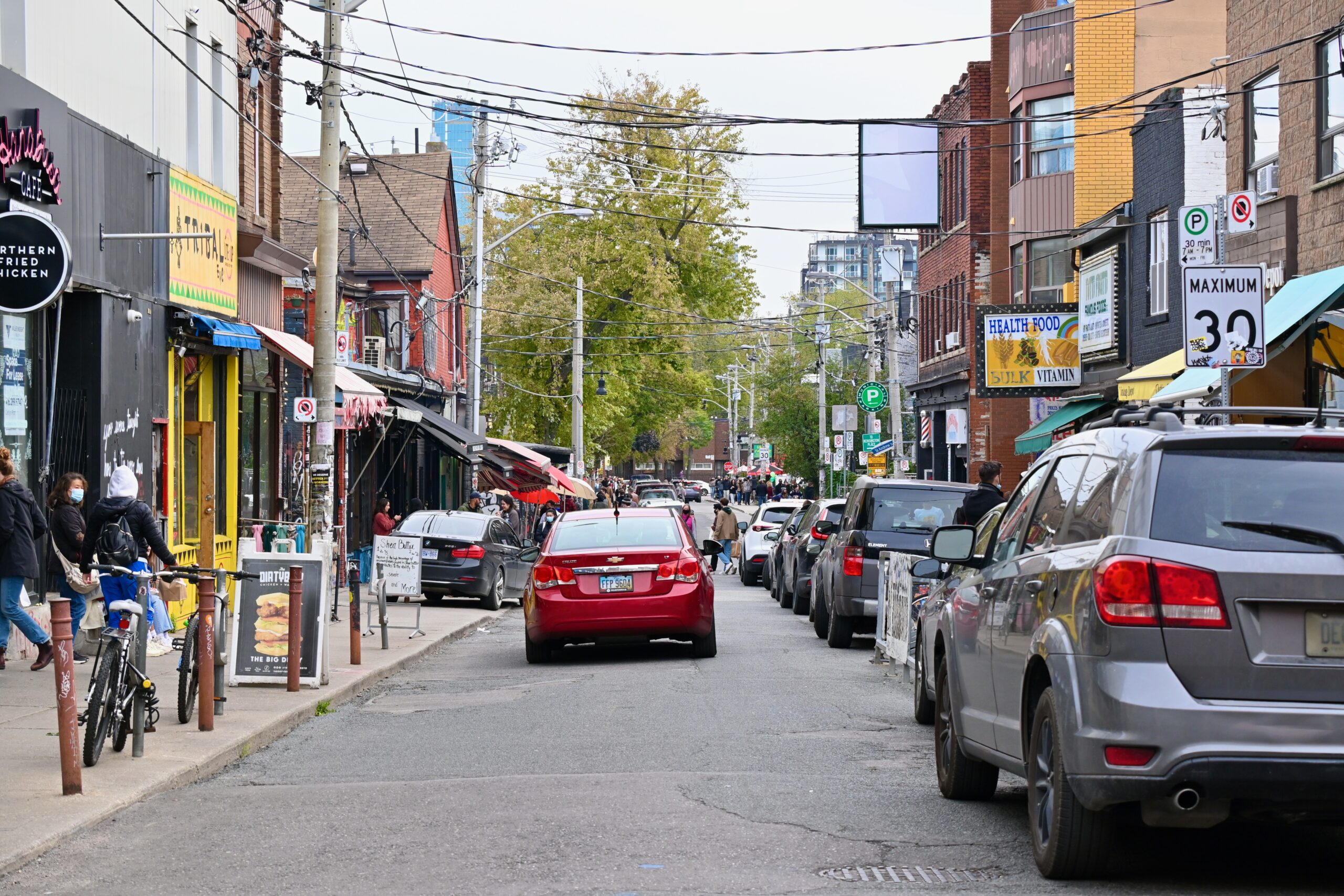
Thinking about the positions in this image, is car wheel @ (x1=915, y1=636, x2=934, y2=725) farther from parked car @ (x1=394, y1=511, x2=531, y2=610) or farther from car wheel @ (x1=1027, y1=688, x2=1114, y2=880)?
parked car @ (x1=394, y1=511, x2=531, y2=610)

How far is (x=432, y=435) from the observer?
35281 millimetres

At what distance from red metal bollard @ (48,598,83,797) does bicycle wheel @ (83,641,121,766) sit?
796 mm

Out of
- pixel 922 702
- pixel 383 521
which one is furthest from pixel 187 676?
pixel 383 521

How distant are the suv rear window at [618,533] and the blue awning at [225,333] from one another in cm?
579

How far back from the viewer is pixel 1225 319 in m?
12.5

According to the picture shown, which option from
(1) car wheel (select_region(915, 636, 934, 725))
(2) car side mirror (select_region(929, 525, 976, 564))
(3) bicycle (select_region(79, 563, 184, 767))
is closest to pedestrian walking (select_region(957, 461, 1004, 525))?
(1) car wheel (select_region(915, 636, 934, 725))

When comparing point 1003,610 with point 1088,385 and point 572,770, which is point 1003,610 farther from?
point 1088,385

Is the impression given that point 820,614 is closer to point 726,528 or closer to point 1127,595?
point 1127,595

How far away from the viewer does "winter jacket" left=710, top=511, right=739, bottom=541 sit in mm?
39375

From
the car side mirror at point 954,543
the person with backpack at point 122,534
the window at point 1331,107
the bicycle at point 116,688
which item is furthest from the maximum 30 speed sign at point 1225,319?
the person with backpack at point 122,534

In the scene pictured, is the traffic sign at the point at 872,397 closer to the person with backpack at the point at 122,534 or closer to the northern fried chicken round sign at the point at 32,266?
the person with backpack at the point at 122,534

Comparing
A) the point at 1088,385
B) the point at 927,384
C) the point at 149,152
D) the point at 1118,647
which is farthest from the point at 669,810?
the point at 927,384

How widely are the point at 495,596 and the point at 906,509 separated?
10.7 m

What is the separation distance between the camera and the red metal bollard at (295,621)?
1315 cm
